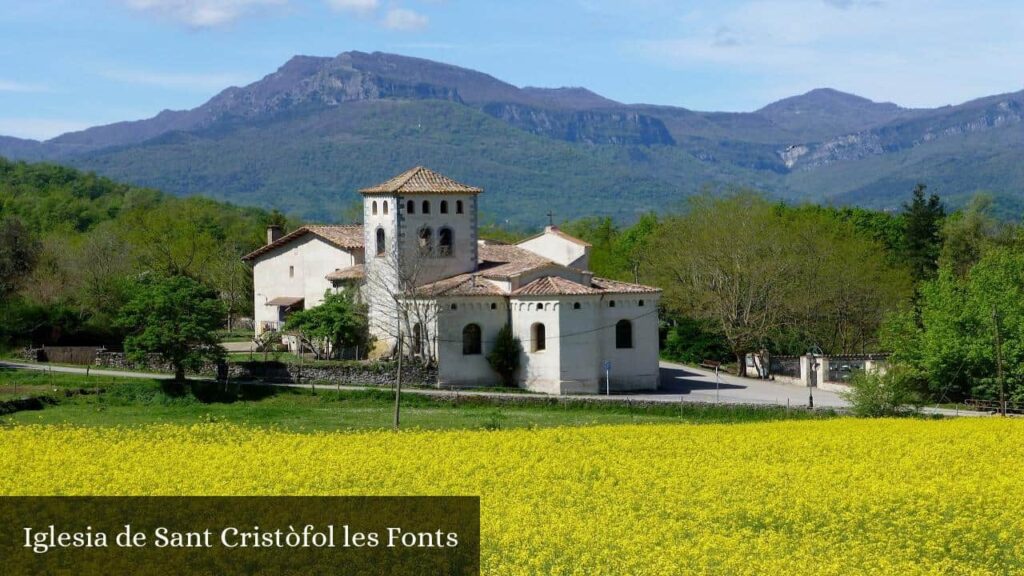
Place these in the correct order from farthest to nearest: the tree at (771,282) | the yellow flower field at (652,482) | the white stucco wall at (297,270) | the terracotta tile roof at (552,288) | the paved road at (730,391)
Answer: the tree at (771,282) → the white stucco wall at (297,270) → the terracotta tile roof at (552,288) → the paved road at (730,391) → the yellow flower field at (652,482)

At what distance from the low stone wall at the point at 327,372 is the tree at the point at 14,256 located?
659 inches

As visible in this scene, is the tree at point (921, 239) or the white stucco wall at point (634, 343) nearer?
the white stucco wall at point (634, 343)

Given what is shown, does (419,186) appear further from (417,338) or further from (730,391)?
(730,391)

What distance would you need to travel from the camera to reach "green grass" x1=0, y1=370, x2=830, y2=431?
1857 inches

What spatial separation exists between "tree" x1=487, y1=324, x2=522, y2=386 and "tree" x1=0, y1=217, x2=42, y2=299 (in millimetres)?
26161

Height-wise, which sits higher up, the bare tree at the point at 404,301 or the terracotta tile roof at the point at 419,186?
the terracotta tile roof at the point at 419,186

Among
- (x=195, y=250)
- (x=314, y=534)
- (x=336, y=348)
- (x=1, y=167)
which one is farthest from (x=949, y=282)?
(x=1, y=167)

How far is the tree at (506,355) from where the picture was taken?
58.1 m

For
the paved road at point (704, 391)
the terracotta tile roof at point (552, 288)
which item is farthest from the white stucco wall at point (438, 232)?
the paved road at point (704, 391)

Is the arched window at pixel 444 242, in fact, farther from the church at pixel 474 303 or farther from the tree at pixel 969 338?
the tree at pixel 969 338

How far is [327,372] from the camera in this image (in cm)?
5838

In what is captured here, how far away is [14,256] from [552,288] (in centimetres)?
3056

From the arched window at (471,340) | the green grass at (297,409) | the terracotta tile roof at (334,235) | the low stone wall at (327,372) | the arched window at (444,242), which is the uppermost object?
the terracotta tile roof at (334,235)

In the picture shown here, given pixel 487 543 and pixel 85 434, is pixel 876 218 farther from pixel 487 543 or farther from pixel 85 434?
pixel 487 543
